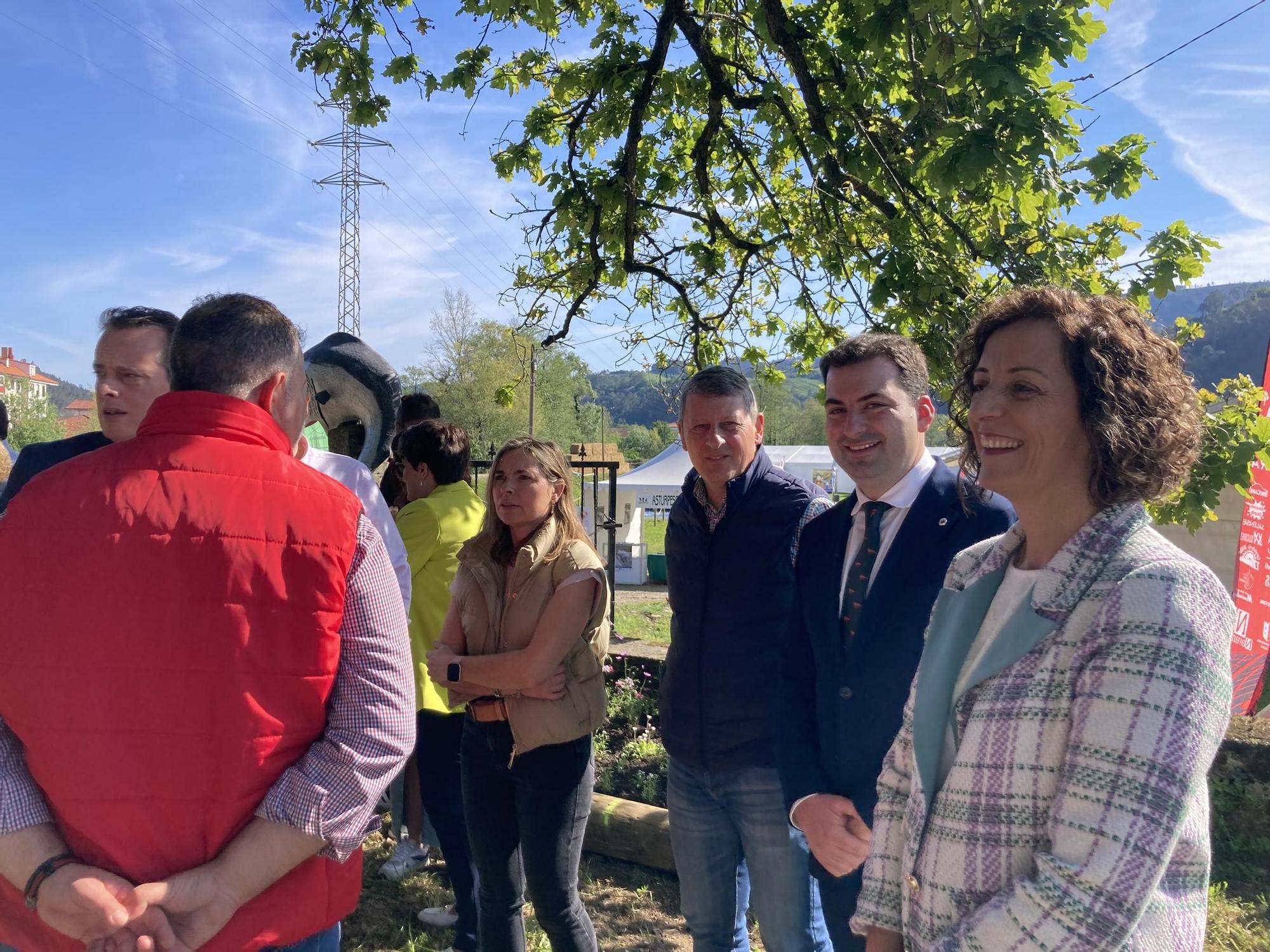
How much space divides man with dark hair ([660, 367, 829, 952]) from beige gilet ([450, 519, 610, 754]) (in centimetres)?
26

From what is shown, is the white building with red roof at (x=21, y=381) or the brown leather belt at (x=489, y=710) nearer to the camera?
the brown leather belt at (x=489, y=710)

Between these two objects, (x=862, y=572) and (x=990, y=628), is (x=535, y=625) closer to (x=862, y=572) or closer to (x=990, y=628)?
(x=862, y=572)

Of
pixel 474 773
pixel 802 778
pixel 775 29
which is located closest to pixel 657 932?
pixel 474 773

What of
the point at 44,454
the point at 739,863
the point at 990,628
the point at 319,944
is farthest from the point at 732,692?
the point at 44,454

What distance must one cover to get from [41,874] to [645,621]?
36.4ft

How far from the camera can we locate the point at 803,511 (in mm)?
2688

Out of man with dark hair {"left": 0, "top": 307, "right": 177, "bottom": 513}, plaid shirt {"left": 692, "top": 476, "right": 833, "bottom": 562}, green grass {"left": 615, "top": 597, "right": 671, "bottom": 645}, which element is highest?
man with dark hair {"left": 0, "top": 307, "right": 177, "bottom": 513}

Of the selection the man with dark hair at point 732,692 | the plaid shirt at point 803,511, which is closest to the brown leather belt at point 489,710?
the man with dark hair at point 732,692

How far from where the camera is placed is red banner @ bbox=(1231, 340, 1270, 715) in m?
5.45

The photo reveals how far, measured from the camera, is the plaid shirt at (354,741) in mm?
1427

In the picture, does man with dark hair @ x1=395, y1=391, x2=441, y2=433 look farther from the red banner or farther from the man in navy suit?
the red banner

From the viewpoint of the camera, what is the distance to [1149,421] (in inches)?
54.1

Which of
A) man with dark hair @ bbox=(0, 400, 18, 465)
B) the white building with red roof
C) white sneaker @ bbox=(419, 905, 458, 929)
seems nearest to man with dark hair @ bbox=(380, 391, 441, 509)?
man with dark hair @ bbox=(0, 400, 18, 465)

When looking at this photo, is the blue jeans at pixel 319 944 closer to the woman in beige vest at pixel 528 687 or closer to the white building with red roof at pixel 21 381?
the woman in beige vest at pixel 528 687
